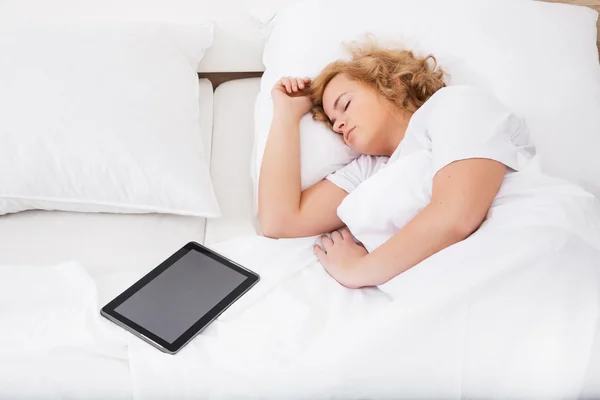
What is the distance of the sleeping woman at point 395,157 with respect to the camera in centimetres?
102

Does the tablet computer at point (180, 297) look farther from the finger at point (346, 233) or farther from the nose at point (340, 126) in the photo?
the nose at point (340, 126)

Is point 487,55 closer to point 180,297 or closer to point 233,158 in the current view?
point 233,158

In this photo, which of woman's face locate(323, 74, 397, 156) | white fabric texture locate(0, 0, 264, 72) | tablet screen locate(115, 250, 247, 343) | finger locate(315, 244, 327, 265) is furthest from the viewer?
white fabric texture locate(0, 0, 264, 72)

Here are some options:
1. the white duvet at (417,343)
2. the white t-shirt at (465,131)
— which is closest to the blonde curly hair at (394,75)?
the white t-shirt at (465,131)

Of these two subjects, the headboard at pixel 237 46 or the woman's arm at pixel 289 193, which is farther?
the headboard at pixel 237 46

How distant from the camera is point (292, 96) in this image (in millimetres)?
1362

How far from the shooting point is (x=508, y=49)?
1356 millimetres

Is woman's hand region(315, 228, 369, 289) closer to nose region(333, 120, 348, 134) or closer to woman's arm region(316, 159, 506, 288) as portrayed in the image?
woman's arm region(316, 159, 506, 288)

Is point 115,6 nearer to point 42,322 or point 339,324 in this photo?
point 42,322

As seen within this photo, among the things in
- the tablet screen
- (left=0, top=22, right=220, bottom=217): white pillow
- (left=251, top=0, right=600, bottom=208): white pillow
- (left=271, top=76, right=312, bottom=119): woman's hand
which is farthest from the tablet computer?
(left=271, top=76, right=312, bottom=119): woman's hand

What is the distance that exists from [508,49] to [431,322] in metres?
0.71

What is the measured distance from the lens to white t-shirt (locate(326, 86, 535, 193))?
40.7 inches

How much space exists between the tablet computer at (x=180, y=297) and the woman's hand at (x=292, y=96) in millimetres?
355

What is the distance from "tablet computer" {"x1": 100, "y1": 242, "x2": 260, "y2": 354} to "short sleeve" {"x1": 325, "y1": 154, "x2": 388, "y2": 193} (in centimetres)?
28
